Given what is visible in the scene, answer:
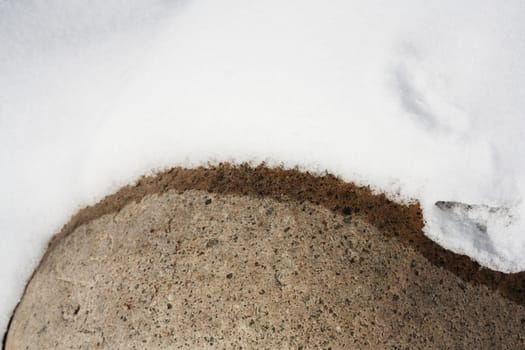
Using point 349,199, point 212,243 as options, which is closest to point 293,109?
point 349,199

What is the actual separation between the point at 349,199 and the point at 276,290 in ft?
0.83

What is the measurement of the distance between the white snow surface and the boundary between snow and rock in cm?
2

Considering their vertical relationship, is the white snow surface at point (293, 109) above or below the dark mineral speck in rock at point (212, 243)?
above

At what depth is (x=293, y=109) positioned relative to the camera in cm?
103

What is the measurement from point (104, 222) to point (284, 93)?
21.1 inches

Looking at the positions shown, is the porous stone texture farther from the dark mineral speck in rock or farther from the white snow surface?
the white snow surface

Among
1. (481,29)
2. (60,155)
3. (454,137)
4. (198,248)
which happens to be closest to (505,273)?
(454,137)

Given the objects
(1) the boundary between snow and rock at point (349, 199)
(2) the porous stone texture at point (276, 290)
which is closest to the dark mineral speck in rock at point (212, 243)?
(2) the porous stone texture at point (276, 290)

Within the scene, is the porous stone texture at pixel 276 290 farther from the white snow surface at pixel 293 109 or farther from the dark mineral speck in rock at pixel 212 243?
the white snow surface at pixel 293 109

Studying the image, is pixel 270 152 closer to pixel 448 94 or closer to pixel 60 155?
pixel 448 94

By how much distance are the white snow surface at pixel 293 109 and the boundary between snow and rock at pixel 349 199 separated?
0.02 m

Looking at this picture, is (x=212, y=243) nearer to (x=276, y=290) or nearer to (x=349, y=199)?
(x=276, y=290)

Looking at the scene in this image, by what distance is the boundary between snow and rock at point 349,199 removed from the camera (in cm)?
98

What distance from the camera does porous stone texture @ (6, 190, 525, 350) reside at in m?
0.93
